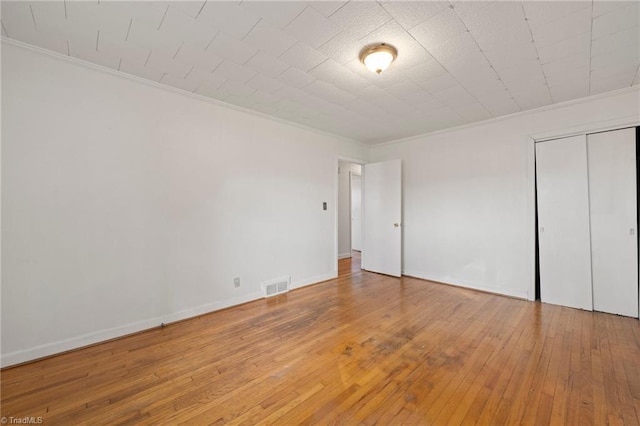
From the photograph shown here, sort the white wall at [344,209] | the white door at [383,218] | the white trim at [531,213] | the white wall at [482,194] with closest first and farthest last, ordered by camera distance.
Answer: the white wall at [482,194] → the white trim at [531,213] → the white door at [383,218] → the white wall at [344,209]

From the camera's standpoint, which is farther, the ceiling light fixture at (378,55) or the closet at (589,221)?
the closet at (589,221)

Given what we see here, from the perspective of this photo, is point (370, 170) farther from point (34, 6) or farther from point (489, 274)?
point (34, 6)

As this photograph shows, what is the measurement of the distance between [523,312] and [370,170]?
3314 millimetres

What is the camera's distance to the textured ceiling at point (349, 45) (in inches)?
71.0

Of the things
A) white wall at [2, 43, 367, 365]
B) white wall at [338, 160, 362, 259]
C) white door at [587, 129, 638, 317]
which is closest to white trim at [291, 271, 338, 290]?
white wall at [2, 43, 367, 365]

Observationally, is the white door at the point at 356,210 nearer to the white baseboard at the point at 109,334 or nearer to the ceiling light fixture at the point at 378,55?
the white baseboard at the point at 109,334

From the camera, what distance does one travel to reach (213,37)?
6.82ft

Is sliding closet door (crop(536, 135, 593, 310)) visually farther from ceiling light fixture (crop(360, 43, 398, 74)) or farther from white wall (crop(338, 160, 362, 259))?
white wall (crop(338, 160, 362, 259))

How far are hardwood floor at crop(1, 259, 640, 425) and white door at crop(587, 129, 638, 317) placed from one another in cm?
30

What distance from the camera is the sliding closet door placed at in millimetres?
3262

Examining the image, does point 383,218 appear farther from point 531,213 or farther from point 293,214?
point 531,213

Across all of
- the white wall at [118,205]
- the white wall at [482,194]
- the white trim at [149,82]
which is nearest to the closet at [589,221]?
the white wall at [482,194]

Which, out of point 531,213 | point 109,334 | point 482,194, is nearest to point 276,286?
point 109,334

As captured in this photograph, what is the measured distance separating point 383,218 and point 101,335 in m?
4.36
